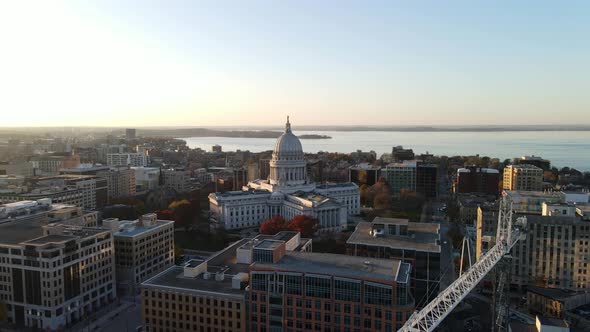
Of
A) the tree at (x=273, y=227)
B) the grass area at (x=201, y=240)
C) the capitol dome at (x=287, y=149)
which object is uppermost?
the capitol dome at (x=287, y=149)

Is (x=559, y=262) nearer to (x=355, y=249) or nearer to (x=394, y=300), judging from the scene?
(x=355, y=249)

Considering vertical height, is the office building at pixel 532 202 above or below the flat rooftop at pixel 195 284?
above

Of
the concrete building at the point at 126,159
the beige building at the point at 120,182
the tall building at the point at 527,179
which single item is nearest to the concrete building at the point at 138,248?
the beige building at the point at 120,182

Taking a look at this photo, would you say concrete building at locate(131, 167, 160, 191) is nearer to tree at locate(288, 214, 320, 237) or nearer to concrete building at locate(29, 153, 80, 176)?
concrete building at locate(29, 153, 80, 176)

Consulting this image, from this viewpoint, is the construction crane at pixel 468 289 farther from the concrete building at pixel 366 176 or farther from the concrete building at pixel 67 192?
the concrete building at pixel 366 176

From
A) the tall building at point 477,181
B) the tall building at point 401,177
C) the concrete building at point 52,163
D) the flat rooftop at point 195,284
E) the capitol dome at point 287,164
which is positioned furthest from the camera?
the concrete building at point 52,163

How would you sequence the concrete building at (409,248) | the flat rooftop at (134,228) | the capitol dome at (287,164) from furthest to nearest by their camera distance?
the capitol dome at (287,164), the flat rooftop at (134,228), the concrete building at (409,248)
